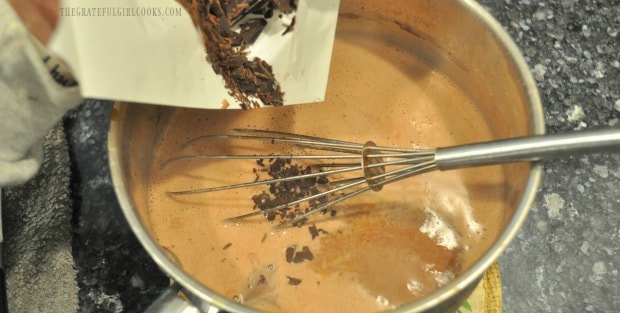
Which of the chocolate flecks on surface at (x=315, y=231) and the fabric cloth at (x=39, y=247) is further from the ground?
the chocolate flecks on surface at (x=315, y=231)

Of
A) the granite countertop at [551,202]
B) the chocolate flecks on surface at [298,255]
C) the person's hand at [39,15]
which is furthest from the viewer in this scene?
the granite countertop at [551,202]

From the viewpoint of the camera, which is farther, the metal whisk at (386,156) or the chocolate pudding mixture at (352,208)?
the chocolate pudding mixture at (352,208)

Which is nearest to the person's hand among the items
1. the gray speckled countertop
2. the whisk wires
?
the whisk wires

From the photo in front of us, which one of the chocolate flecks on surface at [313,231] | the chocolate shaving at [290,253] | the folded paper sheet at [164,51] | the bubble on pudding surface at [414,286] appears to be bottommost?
the chocolate shaving at [290,253]

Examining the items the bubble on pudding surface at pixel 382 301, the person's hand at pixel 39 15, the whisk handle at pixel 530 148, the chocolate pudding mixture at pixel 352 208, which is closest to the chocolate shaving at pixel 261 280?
the chocolate pudding mixture at pixel 352 208

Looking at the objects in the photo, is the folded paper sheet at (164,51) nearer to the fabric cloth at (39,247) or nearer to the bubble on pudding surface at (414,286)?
the bubble on pudding surface at (414,286)

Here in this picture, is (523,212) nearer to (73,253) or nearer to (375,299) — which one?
(375,299)

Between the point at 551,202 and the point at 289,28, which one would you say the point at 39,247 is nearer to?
the point at 289,28

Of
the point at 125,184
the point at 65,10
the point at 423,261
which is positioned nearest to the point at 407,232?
the point at 423,261
